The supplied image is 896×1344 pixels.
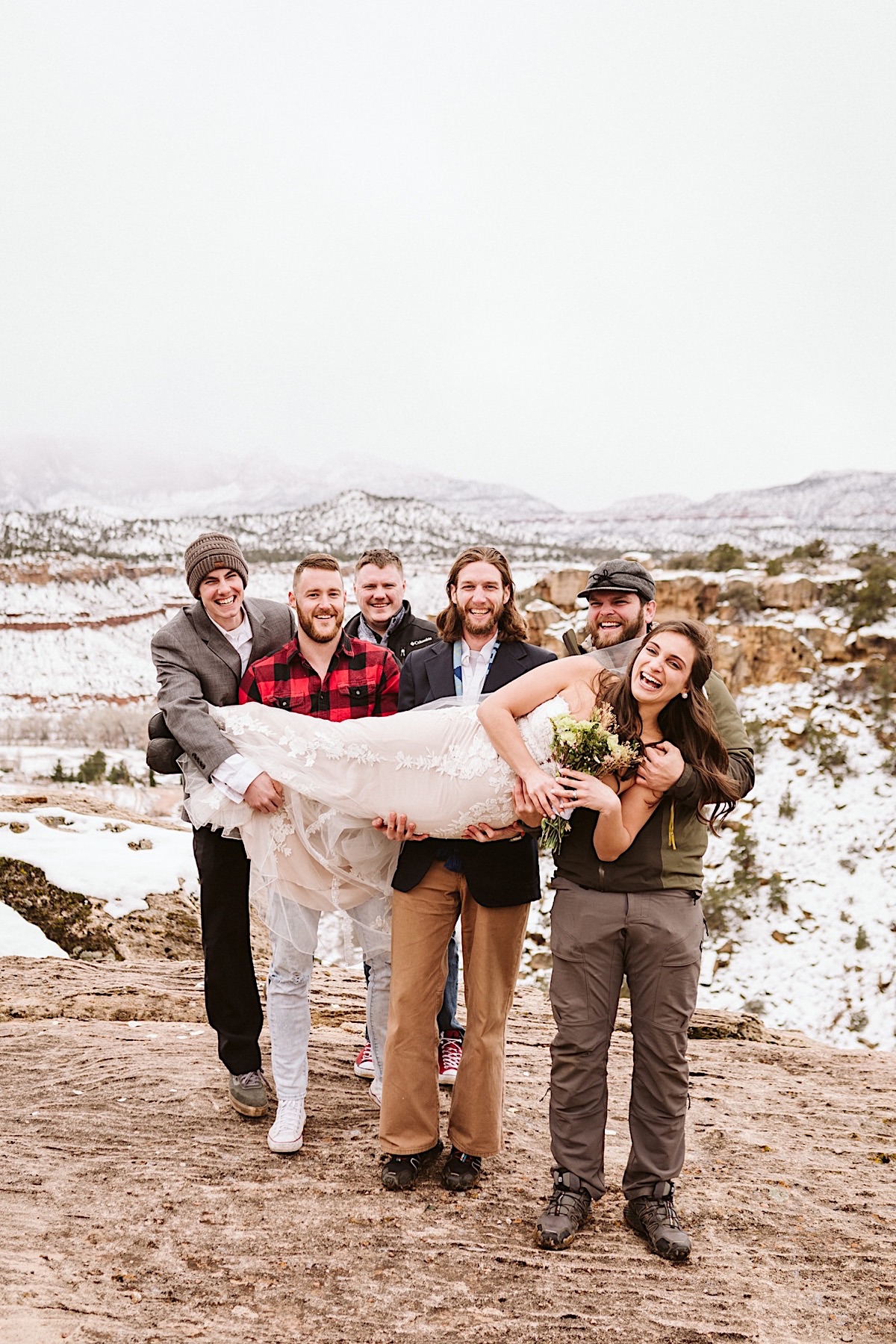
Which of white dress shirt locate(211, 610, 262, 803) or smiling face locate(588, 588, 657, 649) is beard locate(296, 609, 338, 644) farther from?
smiling face locate(588, 588, 657, 649)

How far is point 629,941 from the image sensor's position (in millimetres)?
3309

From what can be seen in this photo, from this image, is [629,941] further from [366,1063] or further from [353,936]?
[366,1063]

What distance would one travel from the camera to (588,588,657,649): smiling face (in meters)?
3.99

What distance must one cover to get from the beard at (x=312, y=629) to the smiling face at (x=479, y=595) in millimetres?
589

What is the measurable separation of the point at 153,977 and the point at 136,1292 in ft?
12.3

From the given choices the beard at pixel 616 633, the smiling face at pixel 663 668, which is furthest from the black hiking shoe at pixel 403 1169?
the beard at pixel 616 633

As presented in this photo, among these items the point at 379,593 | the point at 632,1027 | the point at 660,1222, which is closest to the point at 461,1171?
the point at 660,1222

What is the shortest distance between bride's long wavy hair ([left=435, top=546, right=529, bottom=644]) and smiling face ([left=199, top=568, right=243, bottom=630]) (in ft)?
3.36

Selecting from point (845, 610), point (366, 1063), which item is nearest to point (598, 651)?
point (366, 1063)

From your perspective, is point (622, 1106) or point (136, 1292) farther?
point (622, 1106)

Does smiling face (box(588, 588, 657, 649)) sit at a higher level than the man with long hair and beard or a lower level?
higher

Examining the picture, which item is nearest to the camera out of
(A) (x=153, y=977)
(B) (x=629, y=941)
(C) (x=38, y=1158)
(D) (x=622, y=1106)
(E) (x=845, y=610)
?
(B) (x=629, y=941)

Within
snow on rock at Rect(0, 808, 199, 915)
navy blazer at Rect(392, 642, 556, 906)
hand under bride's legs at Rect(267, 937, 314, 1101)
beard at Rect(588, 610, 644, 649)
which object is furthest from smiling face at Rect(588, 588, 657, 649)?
snow on rock at Rect(0, 808, 199, 915)

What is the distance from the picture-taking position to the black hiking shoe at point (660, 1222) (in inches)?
128
